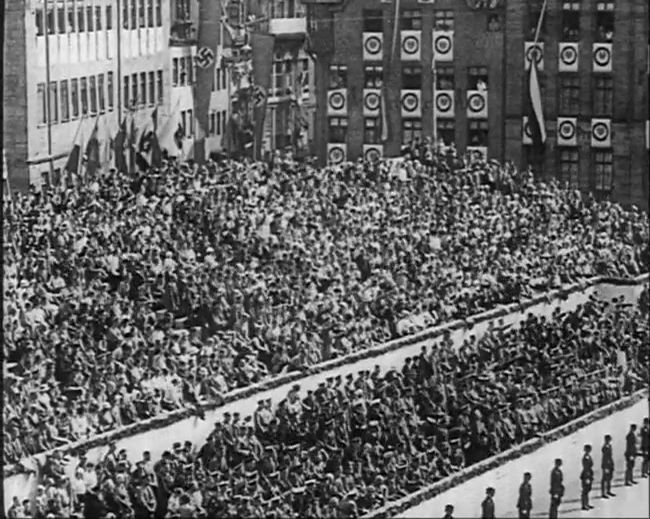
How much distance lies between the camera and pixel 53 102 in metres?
9.70

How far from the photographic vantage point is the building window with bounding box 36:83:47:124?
9.70 metres

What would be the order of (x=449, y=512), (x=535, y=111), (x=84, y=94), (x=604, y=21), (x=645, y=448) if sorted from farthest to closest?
1. (x=84, y=94)
2. (x=535, y=111)
3. (x=604, y=21)
4. (x=645, y=448)
5. (x=449, y=512)

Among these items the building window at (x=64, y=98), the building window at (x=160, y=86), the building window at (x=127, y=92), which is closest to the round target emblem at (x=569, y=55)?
the building window at (x=160, y=86)

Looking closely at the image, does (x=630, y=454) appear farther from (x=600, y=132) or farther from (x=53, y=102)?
(x=53, y=102)

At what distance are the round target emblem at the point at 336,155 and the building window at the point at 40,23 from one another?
118 cm

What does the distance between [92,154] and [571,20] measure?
1.87m

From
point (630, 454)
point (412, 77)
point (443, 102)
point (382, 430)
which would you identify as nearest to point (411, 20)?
point (412, 77)

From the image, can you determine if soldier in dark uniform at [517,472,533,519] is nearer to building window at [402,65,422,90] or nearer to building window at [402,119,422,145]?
building window at [402,119,422,145]

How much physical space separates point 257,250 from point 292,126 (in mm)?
490

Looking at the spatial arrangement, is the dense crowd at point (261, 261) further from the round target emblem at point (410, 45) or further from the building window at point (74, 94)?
the round target emblem at point (410, 45)

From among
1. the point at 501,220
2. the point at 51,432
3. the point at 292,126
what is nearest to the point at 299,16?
the point at 292,126

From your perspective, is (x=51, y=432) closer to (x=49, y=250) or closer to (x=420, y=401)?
(x=49, y=250)

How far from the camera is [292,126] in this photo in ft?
32.2

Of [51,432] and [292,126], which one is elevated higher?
[292,126]
